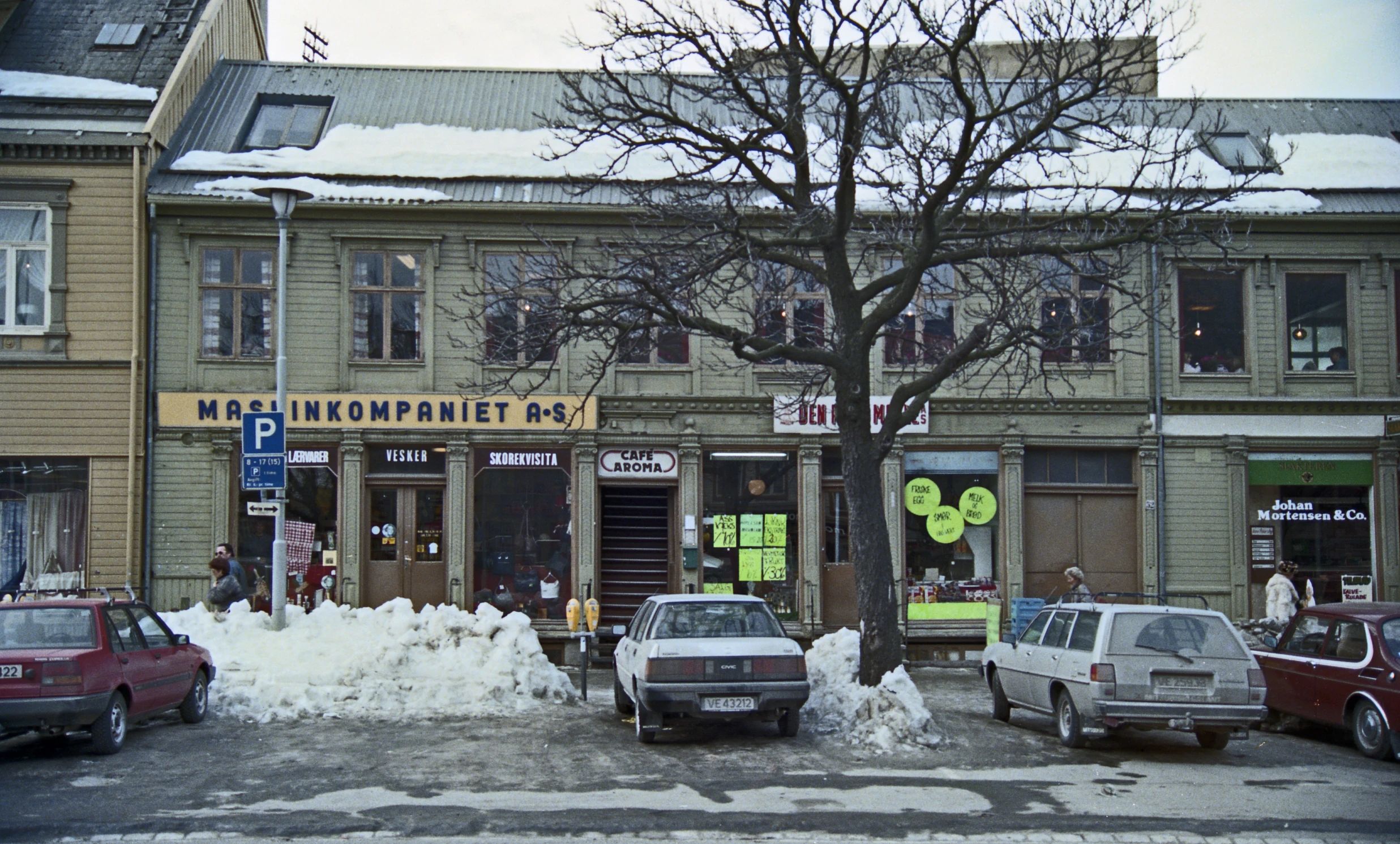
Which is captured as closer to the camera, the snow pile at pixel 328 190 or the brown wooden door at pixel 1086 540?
the snow pile at pixel 328 190

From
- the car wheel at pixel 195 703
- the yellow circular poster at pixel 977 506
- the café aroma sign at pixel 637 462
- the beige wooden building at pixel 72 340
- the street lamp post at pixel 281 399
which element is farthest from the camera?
the yellow circular poster at pixel 977 506

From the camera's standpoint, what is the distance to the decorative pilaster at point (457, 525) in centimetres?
1998

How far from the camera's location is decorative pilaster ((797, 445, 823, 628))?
2019 centimetres

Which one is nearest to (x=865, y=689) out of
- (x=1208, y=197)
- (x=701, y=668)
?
(x=701, y=668)

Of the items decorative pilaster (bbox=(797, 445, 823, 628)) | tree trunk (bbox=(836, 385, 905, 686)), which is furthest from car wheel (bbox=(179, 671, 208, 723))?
decorative pilaster (bbox=(797, 445, 823, 628))

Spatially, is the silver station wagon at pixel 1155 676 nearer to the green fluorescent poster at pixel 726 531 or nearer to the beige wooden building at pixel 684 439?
the beige wooden building at pixel 684 439

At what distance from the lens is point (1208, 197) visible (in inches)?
763

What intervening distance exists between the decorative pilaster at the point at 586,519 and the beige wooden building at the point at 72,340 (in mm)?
6988

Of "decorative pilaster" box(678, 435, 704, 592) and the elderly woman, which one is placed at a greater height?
"decorative pilaster" box(678, 435, 704, 592)

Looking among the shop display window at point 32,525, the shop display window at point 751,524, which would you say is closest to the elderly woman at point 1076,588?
the shop display window at point 751,524

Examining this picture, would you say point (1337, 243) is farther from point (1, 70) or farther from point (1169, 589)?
point (1, 70)

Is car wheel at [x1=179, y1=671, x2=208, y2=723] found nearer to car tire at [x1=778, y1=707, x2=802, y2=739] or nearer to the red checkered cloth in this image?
car tire at [x1=778, y1=707, x2=802, y2=739]

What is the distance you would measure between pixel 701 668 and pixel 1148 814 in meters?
4.33

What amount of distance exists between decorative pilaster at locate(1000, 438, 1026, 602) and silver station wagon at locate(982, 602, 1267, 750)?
26.8ft
